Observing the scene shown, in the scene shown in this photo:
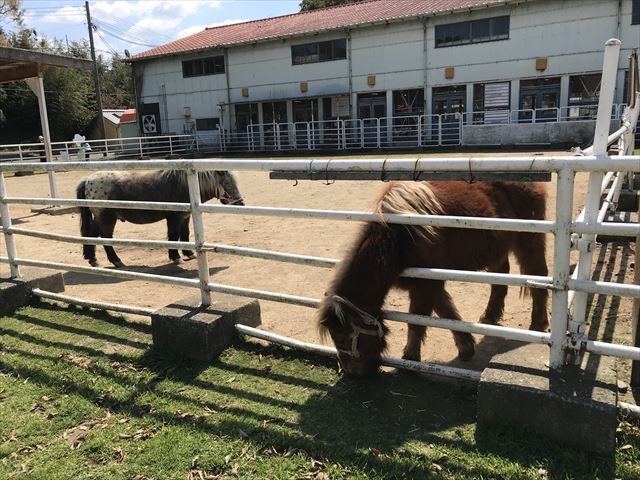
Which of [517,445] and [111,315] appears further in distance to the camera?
[111,315]

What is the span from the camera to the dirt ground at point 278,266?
4535mm

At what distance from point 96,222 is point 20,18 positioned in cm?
4906

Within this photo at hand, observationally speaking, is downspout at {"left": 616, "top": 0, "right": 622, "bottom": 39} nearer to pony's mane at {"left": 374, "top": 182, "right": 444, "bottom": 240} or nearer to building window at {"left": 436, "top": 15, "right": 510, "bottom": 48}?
building window at {"left": 436, "top": 15, "right": 510, "bottom": 48}

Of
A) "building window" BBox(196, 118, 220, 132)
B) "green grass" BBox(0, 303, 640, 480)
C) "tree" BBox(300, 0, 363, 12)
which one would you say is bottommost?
"green grass" BBox(0, 303, 640, 480)

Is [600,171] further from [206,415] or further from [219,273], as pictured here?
[219,273]

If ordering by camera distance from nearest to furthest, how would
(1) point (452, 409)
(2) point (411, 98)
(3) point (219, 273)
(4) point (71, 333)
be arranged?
(1) point (452, 409) < (4) point (71, 333) < (3) point (219, 273) < (2) point (411, 98)

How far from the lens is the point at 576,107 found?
2281 centimetres

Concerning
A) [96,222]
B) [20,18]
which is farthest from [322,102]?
[20,18]

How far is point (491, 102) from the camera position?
2500 cm

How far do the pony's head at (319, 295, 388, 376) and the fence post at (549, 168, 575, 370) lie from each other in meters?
0.95

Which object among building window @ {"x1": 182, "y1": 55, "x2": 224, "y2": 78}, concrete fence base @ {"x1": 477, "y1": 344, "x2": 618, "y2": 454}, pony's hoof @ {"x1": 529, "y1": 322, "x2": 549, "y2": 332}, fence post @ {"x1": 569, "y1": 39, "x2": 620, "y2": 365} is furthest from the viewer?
building window @ {"x1": 182, "y1": 55, "x2": 224, "y2": 78}

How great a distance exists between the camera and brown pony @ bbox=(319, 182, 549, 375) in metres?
3.11

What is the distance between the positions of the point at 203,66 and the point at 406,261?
32.0 m

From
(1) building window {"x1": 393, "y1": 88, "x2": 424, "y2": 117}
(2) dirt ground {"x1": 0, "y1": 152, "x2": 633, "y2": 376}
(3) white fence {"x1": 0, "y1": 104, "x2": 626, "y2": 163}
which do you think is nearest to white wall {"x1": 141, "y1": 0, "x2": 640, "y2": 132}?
(1) building window {"x1": 393, "y1": 88, "x2": 424, "y2": 117}
